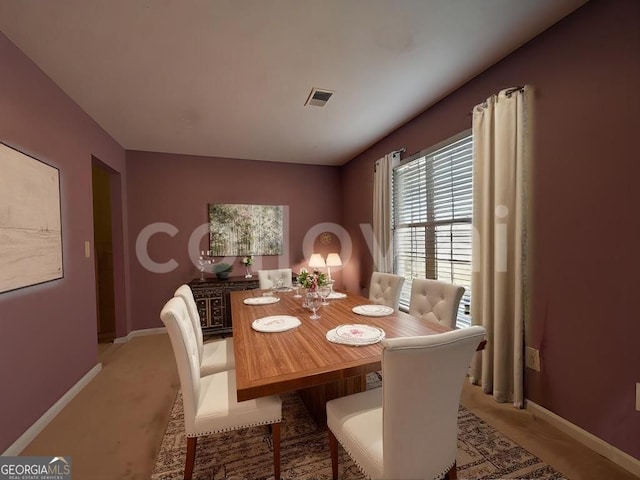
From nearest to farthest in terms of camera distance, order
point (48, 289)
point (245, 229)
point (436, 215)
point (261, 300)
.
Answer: point (48, 289) < point (261, 300) < point (436, 215) < point (245, 229)

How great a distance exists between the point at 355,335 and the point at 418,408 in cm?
55

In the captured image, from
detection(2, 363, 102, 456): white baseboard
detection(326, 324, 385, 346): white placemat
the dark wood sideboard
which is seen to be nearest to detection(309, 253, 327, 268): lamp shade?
the dark wood sideboard

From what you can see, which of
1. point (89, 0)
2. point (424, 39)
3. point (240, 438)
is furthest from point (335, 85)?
point (240, 438)

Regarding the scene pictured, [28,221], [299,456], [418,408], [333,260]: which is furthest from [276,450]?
[333,260]

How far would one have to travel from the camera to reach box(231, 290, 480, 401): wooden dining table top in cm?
111

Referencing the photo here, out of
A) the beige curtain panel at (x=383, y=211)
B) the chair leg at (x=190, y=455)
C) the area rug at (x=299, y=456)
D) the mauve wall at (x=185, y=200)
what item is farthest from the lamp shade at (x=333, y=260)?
the chair leg at (x=190, y=455)

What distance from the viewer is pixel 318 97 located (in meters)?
2.56

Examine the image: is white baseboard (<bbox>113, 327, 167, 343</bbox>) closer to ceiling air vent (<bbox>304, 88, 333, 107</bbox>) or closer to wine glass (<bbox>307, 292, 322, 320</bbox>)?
wine glass (<bbox>307, 292, 322, 320</bbox>)

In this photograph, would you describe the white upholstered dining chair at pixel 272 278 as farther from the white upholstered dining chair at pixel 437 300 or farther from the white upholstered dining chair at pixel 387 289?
the white upholstered dining chair at pixel 437 300

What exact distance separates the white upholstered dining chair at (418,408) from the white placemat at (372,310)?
2.63 ft

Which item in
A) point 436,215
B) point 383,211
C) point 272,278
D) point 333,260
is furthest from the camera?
point 333,260

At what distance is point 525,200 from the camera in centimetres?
197

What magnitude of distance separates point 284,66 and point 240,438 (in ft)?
8.56

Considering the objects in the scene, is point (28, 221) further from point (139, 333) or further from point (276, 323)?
point (139, 333)
